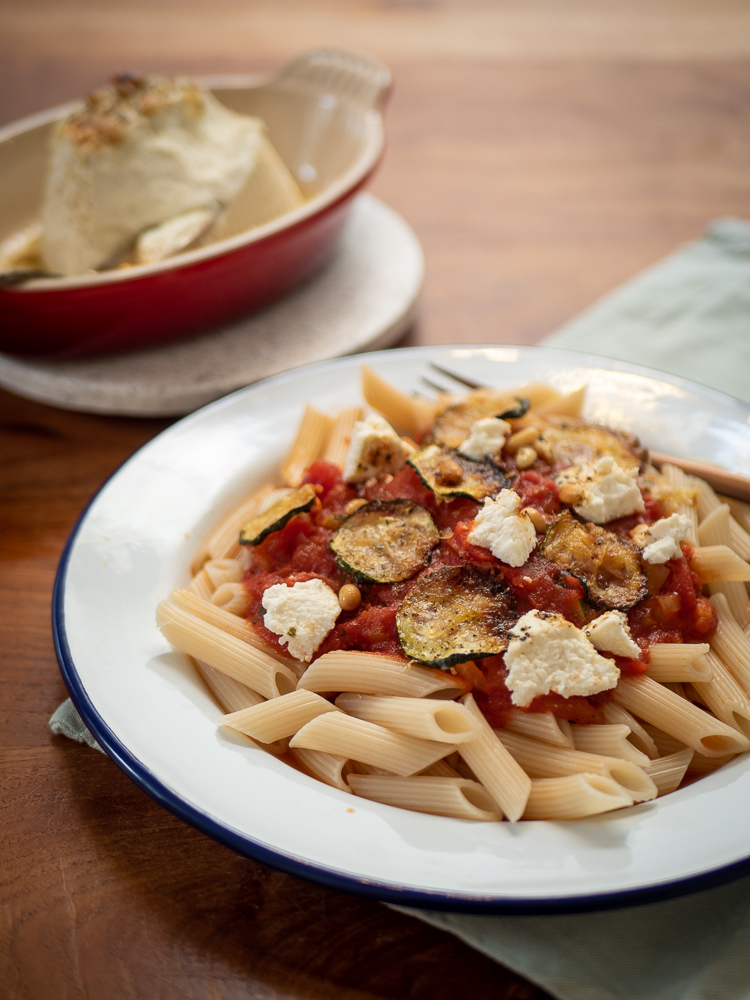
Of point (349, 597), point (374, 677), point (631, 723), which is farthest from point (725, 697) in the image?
point (349, 597)

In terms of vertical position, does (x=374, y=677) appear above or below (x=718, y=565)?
below

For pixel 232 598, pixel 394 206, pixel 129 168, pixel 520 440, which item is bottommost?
pixel 232 598

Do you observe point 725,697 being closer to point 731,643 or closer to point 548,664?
point 731,643

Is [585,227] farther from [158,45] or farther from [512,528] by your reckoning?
[158,45]

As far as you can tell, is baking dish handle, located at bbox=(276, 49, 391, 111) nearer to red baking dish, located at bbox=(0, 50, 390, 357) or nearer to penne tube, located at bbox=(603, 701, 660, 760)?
red baking dish, located at bbox=(0, 50, 390, 357)

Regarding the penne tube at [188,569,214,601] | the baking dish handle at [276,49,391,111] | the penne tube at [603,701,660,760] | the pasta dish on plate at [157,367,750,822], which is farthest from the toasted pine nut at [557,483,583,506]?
the baking dish handle at [276,49,391,111]

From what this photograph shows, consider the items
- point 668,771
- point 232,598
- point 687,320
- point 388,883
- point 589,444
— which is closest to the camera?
point 388,883

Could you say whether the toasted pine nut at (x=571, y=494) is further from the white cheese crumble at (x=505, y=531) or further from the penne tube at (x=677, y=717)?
the penne tube at (x=677, y=717)
